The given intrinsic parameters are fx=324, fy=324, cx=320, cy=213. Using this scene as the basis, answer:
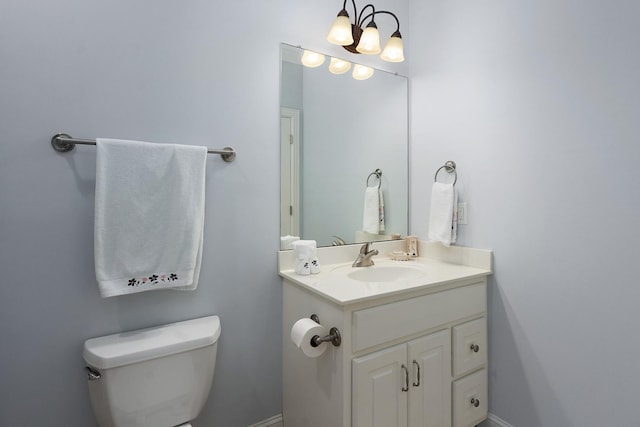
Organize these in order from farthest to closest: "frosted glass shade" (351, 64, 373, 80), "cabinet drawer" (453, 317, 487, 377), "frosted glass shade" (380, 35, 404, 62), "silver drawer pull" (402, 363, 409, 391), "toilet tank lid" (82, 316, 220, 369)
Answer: "frosted glass shade" (351, 64, 373, 80)
"frosted glass shade" (380, 35, 404, 62)
"cabinet drawer" (453, 317, 487, 377)
"silver drawer pull" (402, 363, 409, 391)
"toilet tank lid" (82, 316, 220, 369)

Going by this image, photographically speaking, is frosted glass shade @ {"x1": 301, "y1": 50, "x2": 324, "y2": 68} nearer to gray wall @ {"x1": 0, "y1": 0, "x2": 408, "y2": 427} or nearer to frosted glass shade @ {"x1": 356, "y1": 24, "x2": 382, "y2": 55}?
gray wall @ {"x1": 0, "y1": 0, "x2": 408, "y2": 427}

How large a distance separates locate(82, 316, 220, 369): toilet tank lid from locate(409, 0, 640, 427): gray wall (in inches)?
53.0

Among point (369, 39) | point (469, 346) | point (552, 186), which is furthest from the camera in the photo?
point (369, 39)

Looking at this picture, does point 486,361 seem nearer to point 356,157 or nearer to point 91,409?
point 356,157

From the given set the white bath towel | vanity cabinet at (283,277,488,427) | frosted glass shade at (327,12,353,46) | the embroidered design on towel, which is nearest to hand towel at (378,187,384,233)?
the white bath towel

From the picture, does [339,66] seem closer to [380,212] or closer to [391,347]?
[380,212]

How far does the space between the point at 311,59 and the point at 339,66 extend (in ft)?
0.61

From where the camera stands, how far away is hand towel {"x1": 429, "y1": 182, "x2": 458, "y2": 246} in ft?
5.54

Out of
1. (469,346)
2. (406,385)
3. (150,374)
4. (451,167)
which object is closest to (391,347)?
(406,385)

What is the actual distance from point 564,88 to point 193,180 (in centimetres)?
152

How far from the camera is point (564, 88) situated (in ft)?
4.26

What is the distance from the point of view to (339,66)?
1.75 m

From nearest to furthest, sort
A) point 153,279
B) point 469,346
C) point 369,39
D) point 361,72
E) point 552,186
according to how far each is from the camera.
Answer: point 153,279, point 552,186, point 469,346, point 369,39, point 361,72

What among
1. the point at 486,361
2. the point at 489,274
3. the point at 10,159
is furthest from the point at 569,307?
the point at 10,159
